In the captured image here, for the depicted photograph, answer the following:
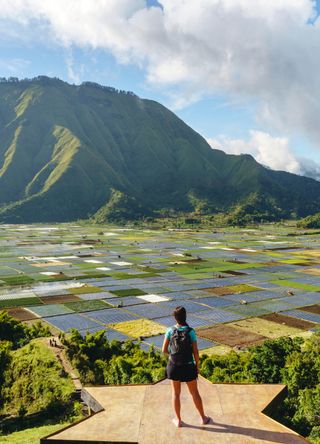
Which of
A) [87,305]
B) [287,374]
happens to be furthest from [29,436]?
[87,305]

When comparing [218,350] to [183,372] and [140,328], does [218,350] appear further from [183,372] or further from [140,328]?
[183,372]

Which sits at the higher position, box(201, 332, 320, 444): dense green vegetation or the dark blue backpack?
the dark blue backpack

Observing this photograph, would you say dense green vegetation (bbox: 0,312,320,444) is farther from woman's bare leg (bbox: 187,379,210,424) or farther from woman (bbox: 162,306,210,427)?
woman (bbox: 162,306,210,427)

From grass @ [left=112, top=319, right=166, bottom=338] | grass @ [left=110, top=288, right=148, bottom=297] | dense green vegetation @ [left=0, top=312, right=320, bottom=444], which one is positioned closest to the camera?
dense green vegetation @ [left=0, top=312, right=320, bottom=444]

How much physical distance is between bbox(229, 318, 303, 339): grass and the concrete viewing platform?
38.1m

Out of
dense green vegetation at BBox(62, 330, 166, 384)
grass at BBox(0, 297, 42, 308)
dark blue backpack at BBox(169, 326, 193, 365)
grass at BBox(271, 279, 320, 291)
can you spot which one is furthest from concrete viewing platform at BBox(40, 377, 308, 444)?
grass at BBox(271, 279, 320, 291)

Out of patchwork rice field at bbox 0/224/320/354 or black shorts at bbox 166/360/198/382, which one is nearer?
black shorts at bbox 166/360/198/382

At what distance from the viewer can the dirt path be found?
31.2 meters

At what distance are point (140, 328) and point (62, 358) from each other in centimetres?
2019

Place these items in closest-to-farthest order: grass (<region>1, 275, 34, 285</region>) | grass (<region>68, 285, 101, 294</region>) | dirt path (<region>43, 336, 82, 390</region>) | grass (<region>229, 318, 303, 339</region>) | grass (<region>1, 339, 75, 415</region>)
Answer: grass (<region>1, 339, 75, 415</region>)
dirt path (<region>43, 336, 82, 390</region>)
grass (<region>229, 318, 303, 339</region>)
grass (<region>68, 285, 101, 294</region>)
grass (<region>1, 275, 34, 285</region>)

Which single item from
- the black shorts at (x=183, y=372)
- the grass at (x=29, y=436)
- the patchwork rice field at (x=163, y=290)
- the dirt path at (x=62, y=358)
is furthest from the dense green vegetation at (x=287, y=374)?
the patchwork rice field at (x=163, y=290)

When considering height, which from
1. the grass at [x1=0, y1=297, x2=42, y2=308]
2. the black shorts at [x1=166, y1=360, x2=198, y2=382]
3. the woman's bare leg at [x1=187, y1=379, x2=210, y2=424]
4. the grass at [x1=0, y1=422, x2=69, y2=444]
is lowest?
the grass at [x1=0, y1=297, x2=42, y2=308]

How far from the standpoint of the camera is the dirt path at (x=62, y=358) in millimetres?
31203

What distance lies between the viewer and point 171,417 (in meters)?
14.2
